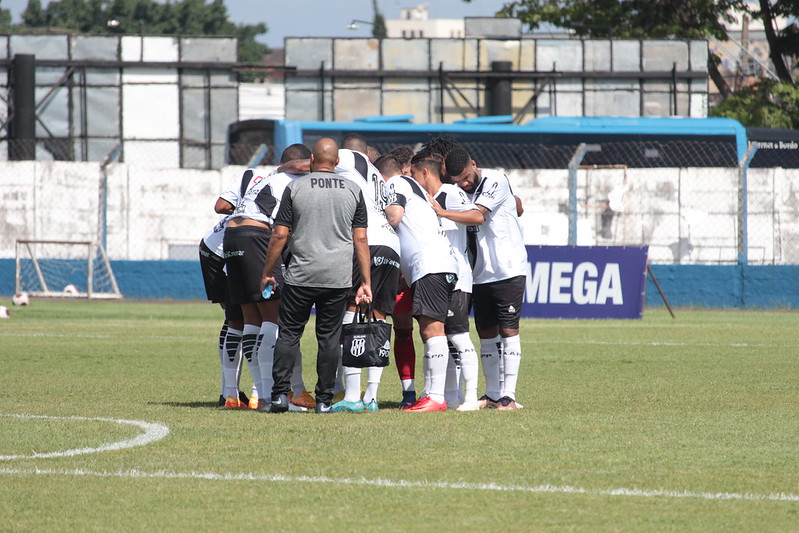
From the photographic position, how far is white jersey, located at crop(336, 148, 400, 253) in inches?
373

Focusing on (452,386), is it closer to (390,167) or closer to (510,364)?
(510,364)

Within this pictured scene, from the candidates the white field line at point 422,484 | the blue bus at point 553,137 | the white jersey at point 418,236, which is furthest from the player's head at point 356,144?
the blue bus at point 553,137

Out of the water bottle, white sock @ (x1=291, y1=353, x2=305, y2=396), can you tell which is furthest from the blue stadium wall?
the water bottle

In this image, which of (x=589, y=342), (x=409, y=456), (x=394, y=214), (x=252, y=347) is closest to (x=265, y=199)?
(x=394, y=214)

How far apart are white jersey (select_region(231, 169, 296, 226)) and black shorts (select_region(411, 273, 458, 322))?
3.99 ft

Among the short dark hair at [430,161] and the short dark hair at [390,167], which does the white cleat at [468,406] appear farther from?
the short dark hair at [390,167]

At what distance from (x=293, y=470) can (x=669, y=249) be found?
21.4 metres

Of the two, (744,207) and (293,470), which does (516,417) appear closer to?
(293,470)

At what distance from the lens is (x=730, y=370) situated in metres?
12.8

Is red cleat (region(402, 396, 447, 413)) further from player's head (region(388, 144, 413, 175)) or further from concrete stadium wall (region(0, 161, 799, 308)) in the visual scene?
concrete stadium wall (region(0, 161, 799, 308))

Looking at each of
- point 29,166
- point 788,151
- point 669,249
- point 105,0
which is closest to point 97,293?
point 29,166

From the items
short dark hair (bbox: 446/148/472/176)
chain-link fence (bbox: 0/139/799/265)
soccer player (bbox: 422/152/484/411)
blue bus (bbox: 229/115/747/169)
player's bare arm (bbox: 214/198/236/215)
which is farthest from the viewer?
blue bus (bbox: 229/115/747/169)

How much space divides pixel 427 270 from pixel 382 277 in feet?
1.10

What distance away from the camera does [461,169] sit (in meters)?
9.62
